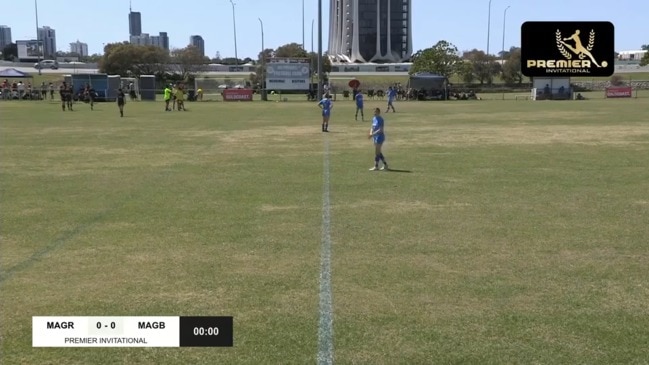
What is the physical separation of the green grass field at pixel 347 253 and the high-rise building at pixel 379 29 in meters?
180

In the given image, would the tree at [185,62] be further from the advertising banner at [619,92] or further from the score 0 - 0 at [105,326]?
the score 0 - 0 at [105,326]

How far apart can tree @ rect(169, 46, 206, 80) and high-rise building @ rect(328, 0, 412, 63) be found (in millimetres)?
91754

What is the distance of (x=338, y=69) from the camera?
17150 cm

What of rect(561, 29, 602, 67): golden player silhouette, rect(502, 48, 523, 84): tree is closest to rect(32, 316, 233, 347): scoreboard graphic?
rect(561, 29, 602, 67): golden player silhouette

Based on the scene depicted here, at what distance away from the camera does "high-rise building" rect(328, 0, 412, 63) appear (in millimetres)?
192125

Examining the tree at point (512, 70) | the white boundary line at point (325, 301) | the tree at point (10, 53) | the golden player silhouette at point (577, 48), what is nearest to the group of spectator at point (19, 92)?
the golden player silhouette at point (577, 48)

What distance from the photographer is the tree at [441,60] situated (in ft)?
304

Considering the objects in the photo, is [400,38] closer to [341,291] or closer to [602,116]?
→ [602,116]

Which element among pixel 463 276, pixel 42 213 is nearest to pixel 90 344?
pixel 463 276

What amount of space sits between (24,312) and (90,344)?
115cm

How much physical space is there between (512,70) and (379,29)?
89307 mm

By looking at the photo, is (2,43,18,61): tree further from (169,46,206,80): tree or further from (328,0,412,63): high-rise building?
(328,0,412,63): high-rise building

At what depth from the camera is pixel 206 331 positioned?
559 cm

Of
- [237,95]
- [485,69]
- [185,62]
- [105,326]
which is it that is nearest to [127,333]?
[105,326]
